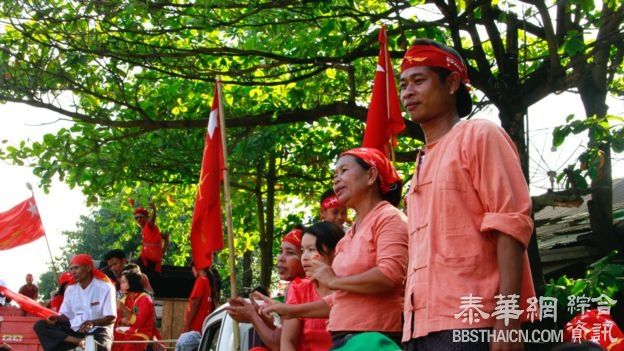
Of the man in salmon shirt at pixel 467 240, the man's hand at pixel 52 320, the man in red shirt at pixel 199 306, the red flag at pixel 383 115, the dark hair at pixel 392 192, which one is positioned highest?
the red flag at pixel 383 115

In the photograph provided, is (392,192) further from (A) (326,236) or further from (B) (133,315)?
(B) (133,315)

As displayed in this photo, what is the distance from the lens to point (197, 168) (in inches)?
632

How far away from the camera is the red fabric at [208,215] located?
7.25 metres

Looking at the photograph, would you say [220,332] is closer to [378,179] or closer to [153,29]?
[378,179]

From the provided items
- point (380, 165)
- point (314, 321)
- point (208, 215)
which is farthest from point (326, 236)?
point (208, 215)

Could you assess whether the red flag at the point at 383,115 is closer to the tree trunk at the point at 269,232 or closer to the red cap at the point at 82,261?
the red cap at the point at 82,261

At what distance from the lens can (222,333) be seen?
23.5ft

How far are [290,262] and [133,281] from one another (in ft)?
19.9

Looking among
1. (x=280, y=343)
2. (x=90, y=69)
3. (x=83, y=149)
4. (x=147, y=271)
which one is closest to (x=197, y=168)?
(x=147, y=271)

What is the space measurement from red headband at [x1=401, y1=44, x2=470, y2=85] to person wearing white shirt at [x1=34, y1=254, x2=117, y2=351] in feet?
26.6

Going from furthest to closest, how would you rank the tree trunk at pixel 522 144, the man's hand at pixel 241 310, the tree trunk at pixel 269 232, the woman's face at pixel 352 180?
the tree trunk at pixel 269 232 → the tree trunk at pixel 522 144 → the man's hand at pixel 241 310 → the woman's face at pixel 352 180

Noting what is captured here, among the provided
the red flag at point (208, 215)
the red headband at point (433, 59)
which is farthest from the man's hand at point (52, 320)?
the red headband at point (433, 59)

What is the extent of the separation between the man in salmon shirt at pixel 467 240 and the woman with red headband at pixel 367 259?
2.23 ft

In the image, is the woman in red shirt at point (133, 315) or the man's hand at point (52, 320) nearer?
the man's hand at point (52, 320)
